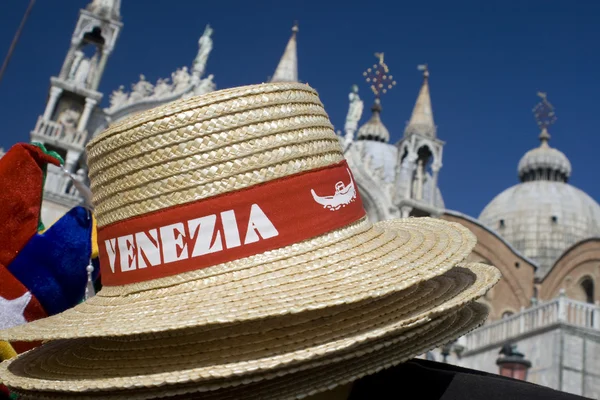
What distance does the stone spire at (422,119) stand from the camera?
18031mm

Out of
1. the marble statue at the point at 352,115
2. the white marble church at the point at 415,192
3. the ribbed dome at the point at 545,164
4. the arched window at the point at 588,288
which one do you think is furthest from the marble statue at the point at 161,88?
the ribbed dome at the point at 545,164

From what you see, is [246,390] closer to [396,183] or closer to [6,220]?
[6,220]

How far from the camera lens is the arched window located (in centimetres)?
2741

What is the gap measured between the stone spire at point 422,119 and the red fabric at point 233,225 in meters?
16.7

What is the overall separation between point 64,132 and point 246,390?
14.1m

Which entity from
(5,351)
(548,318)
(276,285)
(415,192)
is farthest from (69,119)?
(276,285)

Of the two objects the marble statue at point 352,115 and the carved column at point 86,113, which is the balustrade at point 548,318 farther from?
the carved column at point 86,113

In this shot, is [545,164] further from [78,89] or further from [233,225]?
[233,225]

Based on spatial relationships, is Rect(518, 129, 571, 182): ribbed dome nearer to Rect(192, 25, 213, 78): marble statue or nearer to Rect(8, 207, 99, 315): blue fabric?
Rect(192, 25, 213, 78): marble statue

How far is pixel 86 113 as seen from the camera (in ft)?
47.2

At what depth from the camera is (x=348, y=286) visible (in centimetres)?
110

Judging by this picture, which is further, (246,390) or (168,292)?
(168,292)

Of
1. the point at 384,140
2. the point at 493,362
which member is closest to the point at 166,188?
the point at 493,362

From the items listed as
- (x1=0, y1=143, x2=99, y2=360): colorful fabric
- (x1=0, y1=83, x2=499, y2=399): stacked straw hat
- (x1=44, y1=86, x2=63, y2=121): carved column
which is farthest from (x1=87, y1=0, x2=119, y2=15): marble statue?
(x1=0, y1=83, x2=499, y2=399): stacked straw hat
